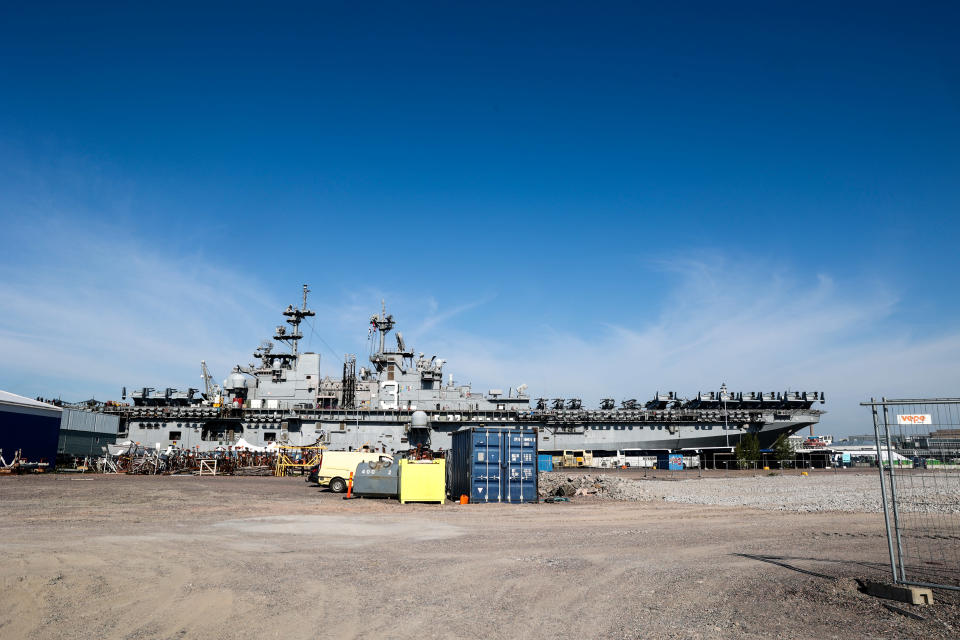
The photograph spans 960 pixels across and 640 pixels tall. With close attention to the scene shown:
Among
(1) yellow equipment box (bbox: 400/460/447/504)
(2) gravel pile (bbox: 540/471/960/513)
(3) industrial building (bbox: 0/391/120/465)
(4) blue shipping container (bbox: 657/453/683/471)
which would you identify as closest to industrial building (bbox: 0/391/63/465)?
(3) industrial building (bbox: 0/391/120/465)

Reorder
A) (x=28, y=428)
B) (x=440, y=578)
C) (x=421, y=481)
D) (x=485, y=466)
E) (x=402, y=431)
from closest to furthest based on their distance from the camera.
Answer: (x=440, y=578) < (x=421, y=481) < (x=485, y=466) < (x=28, y=428) < (x=402, y=431)

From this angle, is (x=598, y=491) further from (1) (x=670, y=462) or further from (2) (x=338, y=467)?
(1) (x=670, y=462)

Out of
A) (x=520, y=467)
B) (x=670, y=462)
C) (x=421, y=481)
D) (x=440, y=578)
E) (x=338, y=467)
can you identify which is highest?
(x=520, y=467)

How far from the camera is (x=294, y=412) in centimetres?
5912

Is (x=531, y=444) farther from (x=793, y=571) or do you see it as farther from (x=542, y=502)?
(x=793, y=571)

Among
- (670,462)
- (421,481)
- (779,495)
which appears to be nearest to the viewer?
(421,481)

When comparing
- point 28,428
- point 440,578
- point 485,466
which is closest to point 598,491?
point 485,466

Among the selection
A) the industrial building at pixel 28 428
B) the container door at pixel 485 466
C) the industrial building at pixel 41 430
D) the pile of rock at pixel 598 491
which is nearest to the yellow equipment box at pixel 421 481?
the container door at pixel 485 466

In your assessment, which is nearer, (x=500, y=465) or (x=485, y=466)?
(x=485, y=466)

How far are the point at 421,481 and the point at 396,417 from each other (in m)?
38.6

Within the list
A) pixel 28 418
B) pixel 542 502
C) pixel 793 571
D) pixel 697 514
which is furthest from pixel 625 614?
pixel 28 418

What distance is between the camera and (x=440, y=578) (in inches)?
350

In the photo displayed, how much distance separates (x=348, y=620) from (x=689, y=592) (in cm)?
455

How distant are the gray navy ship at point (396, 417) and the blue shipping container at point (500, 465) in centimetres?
3260
